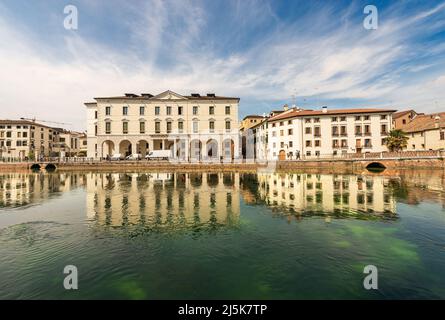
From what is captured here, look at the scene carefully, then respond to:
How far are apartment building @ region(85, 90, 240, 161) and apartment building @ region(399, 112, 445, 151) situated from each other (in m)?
42.5

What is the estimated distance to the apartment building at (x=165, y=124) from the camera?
173ft

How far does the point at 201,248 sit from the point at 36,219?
1092 cm

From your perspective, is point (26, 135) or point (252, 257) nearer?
point (252, 257)

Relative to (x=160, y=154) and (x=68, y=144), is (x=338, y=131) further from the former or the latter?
(x=68, y=144)

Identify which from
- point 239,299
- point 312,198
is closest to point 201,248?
point 239,299

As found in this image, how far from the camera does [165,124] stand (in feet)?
177

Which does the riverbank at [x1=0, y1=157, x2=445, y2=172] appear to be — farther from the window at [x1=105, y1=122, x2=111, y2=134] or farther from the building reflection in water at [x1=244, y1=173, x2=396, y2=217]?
the building reflection in water at [x1=244, y1=173, x2=396, y2=217]

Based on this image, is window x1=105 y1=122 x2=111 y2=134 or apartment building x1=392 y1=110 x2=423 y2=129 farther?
apartment building x1=392 y1=110 x2=423 y2=129

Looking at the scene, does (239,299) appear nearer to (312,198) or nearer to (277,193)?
(312,198)

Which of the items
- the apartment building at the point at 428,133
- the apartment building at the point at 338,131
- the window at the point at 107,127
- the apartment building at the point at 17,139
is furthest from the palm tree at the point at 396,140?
the apartment building at the point at 17,139

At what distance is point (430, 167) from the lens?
38656mm

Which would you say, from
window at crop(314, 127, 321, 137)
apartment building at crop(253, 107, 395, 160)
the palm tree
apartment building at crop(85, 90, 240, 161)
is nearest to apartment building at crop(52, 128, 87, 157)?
apartment building at crop(85, 90, 240, 161)

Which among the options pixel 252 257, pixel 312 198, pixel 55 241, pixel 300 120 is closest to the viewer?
pixel 252 257

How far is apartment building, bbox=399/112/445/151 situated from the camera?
46.3 m
